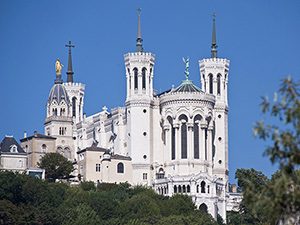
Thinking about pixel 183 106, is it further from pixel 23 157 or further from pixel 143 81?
pixel 23 157

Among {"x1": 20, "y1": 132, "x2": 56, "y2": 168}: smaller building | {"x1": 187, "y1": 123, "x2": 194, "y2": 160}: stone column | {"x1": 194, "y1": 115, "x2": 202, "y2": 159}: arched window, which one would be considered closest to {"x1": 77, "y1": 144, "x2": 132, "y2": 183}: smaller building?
{"x1": 20, "y1": 132, "x2": 56, "y2": 168}: smaller building

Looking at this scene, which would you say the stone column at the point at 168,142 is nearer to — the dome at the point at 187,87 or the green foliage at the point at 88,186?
the dome at the point at 187,87

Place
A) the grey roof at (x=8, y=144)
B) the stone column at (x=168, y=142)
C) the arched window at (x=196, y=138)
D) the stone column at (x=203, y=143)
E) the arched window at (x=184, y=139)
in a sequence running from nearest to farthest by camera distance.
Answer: the arched window at (x=184, y=139)
the arched window at (x=196, y=138)
the stone column at (x=203, y=143)
the stone column at (x=168, y=142)
the grey roof at (x=8, y=144)

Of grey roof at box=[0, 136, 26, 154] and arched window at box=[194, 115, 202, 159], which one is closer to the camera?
arched window at box=[194, 115, 202, 159]

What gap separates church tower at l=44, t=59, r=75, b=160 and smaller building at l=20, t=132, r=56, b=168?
4.12 m

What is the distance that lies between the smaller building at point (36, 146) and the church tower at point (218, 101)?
2103 centimetres

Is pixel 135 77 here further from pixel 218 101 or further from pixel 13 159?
pixel 13 159

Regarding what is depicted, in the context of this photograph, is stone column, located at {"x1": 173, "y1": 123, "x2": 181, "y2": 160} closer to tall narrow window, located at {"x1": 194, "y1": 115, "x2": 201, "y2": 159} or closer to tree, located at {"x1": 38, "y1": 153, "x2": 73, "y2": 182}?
tall narrow window, located at {"x1": 194, "y1": 115, "x2": 201, "y2": 159}

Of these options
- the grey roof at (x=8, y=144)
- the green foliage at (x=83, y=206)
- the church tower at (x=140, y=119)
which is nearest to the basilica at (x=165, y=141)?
the church tower at (x=140, y=119)

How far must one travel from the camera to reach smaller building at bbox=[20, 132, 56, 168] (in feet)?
478

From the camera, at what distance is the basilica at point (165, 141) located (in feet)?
450

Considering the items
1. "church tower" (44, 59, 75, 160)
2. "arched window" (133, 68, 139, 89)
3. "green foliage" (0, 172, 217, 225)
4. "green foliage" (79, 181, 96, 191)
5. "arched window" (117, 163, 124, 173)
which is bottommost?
"green foliage" (0, 172, 217, 225)

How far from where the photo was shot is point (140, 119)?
141375 millimetres

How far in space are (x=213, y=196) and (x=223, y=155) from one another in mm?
11451
